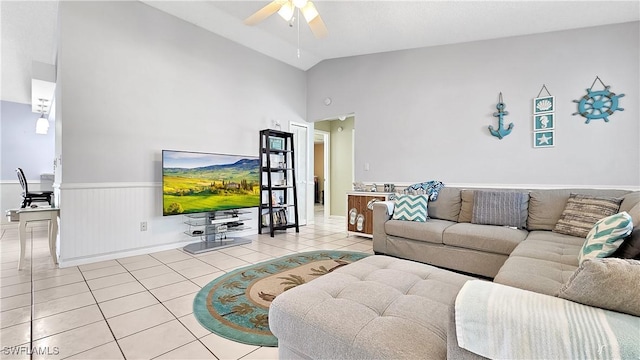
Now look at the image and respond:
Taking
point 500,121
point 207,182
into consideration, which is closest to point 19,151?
point 207,182

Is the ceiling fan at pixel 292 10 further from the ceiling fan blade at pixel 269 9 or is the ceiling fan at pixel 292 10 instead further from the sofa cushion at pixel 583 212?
the sofa cushion at pixel 583 212

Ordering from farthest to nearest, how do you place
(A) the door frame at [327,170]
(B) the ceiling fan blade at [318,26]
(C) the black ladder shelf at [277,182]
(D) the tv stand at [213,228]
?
(A) the door frame at [327,170]
(C) the black ladder shelf at [277,182]
(D) the tv stand at [213,228]
(B) the ceiling fan blade at [318,26]

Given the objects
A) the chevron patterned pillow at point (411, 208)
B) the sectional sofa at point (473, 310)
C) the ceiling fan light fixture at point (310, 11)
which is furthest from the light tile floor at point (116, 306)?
the ceiling fan light fixture at point (310, 11)

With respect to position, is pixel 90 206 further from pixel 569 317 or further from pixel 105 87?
pixel 569 317

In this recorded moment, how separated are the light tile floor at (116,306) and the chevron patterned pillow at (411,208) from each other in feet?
4.20

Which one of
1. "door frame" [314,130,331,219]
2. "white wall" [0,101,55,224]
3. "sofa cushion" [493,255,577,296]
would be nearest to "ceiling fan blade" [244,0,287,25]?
"sofa cushion" [493,255,577,296]

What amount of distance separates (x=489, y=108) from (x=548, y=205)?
1542mm

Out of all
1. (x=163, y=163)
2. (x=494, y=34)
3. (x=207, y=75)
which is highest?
(x=494, y=34)

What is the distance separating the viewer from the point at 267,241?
13.7 ft

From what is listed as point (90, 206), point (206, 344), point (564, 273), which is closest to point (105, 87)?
point (90, 206)

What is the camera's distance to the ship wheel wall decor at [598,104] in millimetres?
3061

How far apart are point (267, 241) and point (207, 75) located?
2.62 meters

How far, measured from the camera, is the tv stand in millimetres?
3781

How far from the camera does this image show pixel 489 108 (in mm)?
3732
